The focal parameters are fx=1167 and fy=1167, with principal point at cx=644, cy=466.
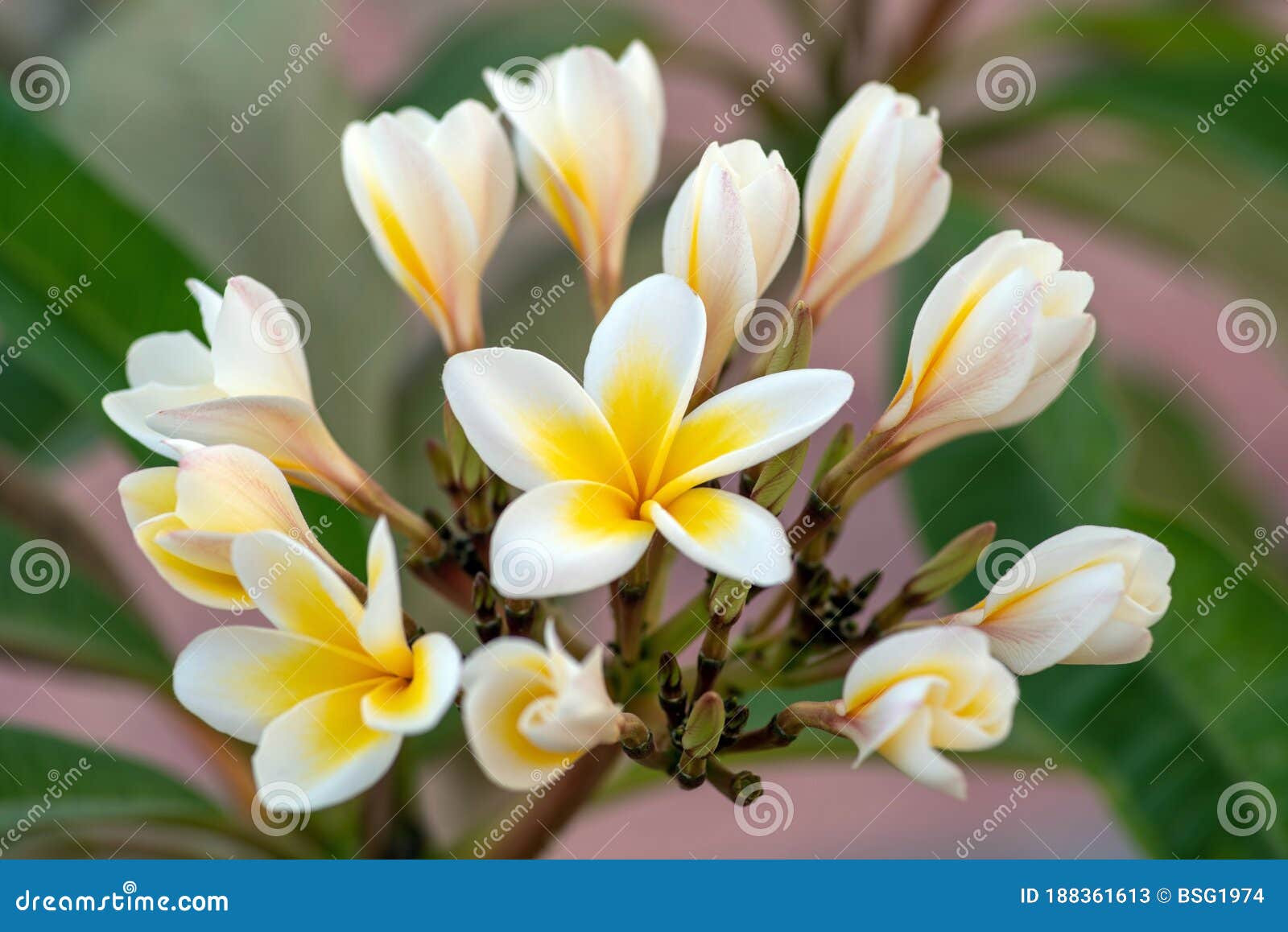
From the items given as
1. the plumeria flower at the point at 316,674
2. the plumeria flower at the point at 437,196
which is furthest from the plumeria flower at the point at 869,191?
the plumeria flower at the point at 316,674

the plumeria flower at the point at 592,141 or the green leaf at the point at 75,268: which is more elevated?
the plumeria flower at the point at 592,141

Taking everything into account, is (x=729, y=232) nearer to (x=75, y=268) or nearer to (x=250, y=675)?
(x=250, y=675)

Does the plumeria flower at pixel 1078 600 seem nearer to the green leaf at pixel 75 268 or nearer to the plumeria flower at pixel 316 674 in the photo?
the plumeria flower at pixel 316 674

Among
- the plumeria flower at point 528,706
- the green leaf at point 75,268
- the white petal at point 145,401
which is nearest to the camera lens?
the plumeria flower at point 528,706

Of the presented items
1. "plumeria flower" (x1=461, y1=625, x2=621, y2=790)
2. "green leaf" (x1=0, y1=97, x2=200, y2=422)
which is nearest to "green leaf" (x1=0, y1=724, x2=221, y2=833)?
"green leaf" (x1=0, y1=97, x2=200, y2=422)

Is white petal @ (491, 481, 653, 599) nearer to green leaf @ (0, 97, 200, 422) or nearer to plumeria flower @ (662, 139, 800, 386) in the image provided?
plumeria flower @ (662, 139, 800, 386)

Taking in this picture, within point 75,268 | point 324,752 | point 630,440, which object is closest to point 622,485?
point 630,440

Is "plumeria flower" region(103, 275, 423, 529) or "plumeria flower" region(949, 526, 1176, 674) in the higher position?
"plumeria flower" region(949, 526, 1176, 674)

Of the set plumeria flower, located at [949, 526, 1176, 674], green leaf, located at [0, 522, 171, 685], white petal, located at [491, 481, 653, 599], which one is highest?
plumeria flower, located at [949, 526, 1176, 674]
